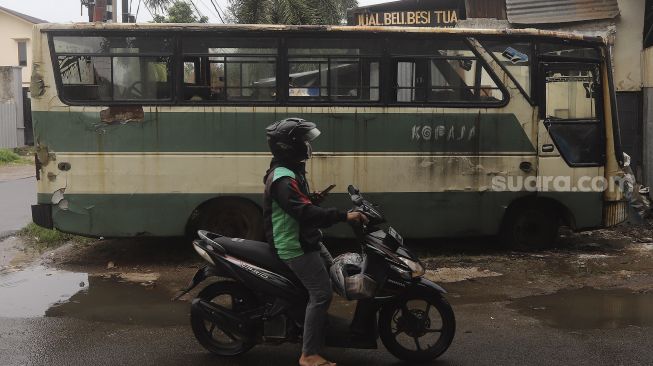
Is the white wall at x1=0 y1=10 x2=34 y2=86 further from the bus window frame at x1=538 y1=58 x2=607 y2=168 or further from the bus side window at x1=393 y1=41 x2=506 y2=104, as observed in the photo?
the bus window frame at x1=538 y1=58 x2=607 y2=168

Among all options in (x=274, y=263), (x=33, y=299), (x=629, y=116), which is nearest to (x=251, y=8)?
(x=629, y=116)

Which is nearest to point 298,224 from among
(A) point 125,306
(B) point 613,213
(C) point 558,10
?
(A) point 125,306

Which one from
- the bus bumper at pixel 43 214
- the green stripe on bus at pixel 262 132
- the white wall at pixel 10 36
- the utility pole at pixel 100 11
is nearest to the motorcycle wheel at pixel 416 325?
the green stripe on bus at pixel 262 132

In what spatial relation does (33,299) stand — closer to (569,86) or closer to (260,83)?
(260,83)

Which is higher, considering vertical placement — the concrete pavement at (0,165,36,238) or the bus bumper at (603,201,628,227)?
the bus bumper at (603,201,628,227)

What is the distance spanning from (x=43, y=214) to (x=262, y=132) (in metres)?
2.52

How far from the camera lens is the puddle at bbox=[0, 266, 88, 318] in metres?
5.54

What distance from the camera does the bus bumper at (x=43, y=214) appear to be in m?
6.92

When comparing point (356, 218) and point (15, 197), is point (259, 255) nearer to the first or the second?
point (356, 218)

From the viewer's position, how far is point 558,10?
445 inches

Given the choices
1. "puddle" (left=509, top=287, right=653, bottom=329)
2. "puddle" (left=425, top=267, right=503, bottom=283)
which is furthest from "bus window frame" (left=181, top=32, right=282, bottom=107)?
"puddle" (left=509, top=287, right=653, bottom=329)

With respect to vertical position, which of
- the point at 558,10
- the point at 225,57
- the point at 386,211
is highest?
the point at 558,10

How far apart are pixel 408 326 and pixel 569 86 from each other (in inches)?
177

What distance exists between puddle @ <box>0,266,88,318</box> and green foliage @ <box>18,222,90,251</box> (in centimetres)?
111
